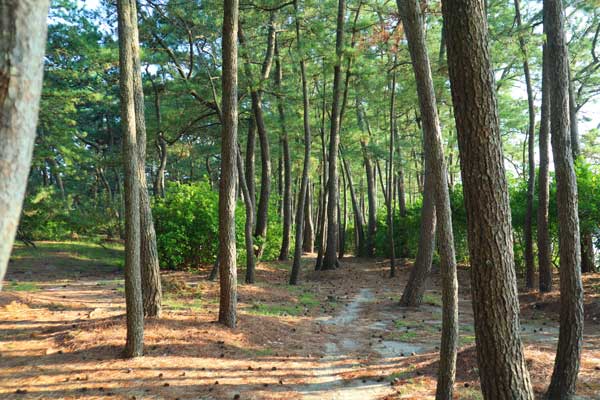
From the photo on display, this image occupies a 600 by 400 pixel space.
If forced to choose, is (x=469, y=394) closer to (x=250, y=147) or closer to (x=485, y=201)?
(x=485, y=201)

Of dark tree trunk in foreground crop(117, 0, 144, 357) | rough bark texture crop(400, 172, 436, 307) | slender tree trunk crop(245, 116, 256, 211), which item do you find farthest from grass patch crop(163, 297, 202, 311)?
slender tree trunk crop(245, 116, 256, 211)

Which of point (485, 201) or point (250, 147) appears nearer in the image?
point (485, 201)

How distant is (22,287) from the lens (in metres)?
11.2

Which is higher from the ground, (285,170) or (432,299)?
(285,170)

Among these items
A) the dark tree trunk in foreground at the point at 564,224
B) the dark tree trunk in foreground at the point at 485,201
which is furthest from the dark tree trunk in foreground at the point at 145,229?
the dark tree trunk in foreground at the point at 564,224

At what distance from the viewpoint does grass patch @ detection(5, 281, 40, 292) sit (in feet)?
35.3

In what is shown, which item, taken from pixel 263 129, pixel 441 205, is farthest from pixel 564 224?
pixel 263 129

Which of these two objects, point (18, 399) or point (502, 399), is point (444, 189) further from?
point (18, 399)

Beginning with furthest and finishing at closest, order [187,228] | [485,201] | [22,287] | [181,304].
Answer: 1. [187,228]
2. [22,287]
3. [181,304]
4. [485,201]

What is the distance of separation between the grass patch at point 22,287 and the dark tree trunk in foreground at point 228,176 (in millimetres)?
6360

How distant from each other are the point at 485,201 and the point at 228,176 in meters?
4.97

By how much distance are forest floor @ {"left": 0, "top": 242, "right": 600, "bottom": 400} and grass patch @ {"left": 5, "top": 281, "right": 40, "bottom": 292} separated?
23 mm

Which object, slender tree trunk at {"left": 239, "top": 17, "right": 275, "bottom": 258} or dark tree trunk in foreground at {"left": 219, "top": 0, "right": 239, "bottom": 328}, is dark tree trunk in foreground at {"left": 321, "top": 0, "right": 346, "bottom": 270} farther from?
dark tree trunk in foreground at {"left": 219, "top": 0, "right": 239, "bottom": 328}

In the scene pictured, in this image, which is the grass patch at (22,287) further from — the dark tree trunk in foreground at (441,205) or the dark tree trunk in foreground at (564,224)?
the dark tree trunk in foreground at (564,224)
